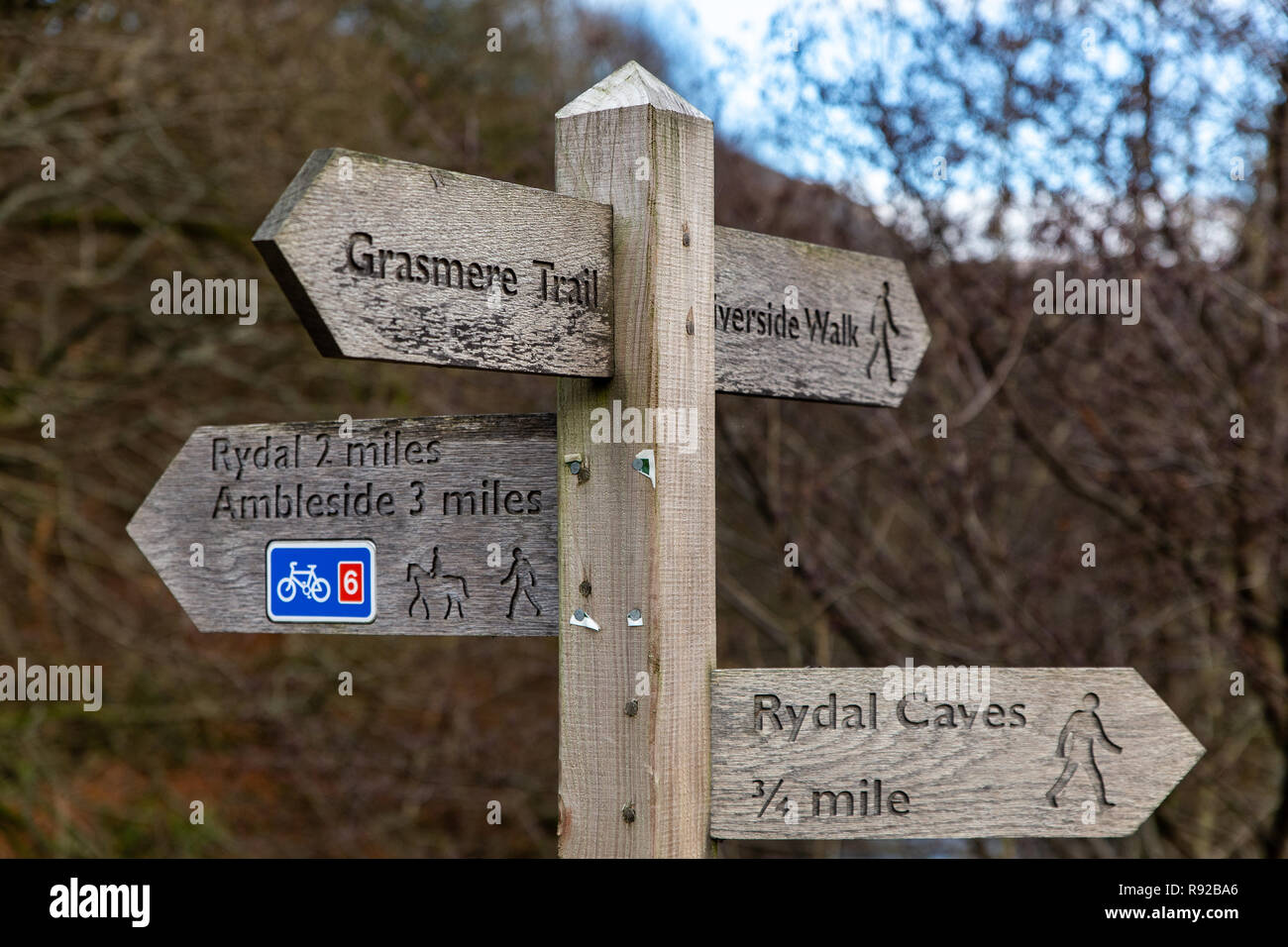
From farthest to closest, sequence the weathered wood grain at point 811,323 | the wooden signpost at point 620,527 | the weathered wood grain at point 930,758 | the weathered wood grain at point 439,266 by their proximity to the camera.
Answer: the weathered wood grain at point 811,323 < the weathered wood grain at point 930,758 < the wooden signpost at point 620,527 < the weathered wood grain at point 439,266

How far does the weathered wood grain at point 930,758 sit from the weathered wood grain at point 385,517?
13.2 inches

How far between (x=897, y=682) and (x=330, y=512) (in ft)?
2.93

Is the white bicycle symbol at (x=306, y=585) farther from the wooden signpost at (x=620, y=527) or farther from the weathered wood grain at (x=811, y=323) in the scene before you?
the weathered wood grain at (x=811, y=323)

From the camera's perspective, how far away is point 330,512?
2016mm

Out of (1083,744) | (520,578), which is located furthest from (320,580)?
(1083,744)

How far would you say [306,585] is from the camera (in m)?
2.02

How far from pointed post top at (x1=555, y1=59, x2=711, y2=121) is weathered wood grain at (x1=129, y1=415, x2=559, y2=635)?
45cm

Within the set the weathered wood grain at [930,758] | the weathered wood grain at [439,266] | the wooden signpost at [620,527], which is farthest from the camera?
the weathered wood grain at [930,758]

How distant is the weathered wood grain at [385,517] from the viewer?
74.9 inches

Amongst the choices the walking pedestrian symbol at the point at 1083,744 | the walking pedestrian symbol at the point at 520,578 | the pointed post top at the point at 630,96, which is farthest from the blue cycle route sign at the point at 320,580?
the walking pedestrian symbol at the point at 1083,744

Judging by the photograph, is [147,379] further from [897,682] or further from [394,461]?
[897,682]

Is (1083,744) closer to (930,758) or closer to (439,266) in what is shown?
(930,758)

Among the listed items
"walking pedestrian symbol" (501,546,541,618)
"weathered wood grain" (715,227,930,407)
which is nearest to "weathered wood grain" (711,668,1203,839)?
"walking pedestrian symbol" (501,546,541,618)
